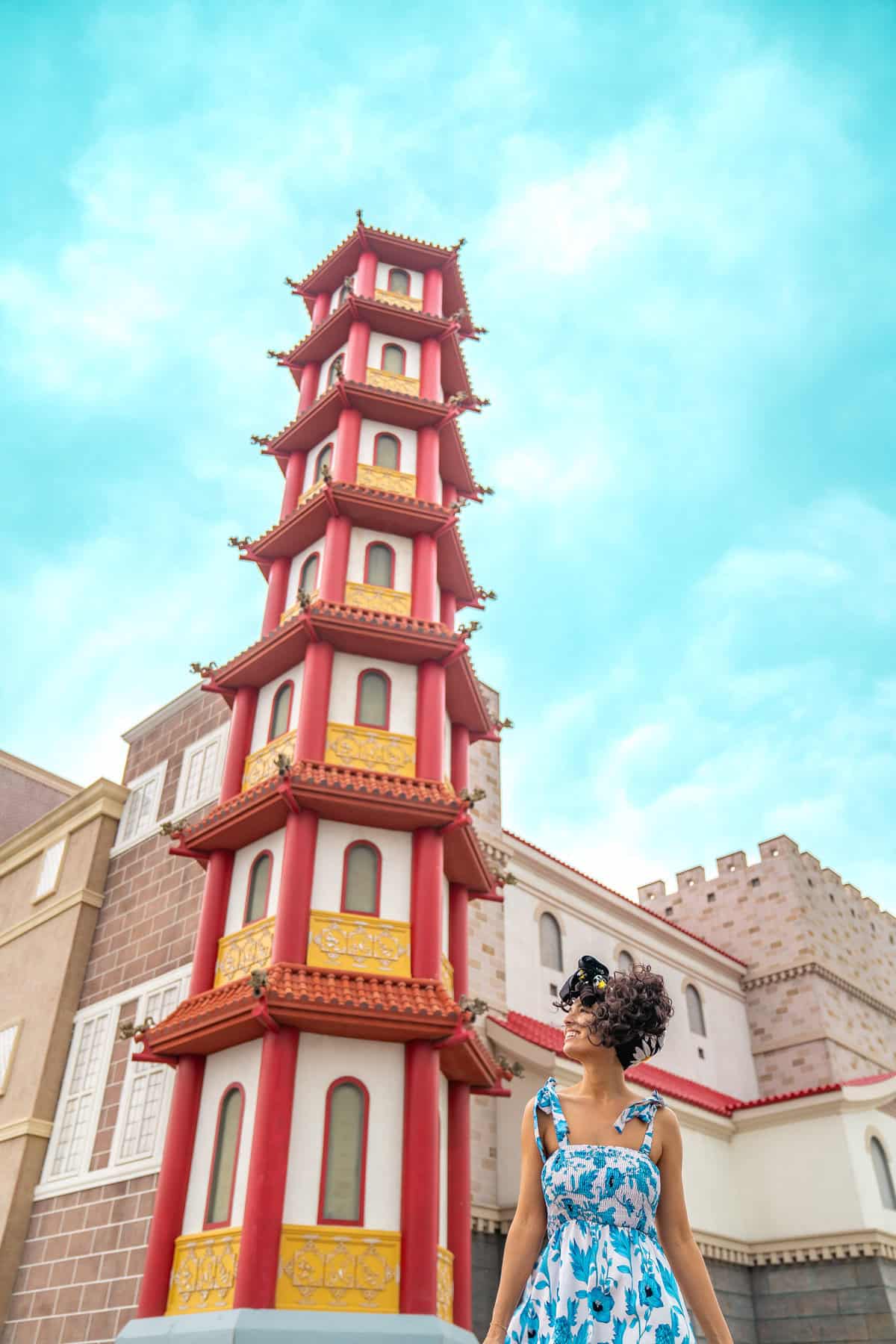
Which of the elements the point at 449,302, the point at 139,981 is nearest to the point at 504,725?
the point at 139,981

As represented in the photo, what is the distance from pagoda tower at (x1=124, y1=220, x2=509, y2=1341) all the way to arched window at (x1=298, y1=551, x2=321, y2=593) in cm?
5

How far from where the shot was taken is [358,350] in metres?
21.4

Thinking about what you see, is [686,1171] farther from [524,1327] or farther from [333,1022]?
[524,1327]

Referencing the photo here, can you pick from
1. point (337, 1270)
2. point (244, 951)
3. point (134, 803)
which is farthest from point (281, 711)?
point (337, 1270)

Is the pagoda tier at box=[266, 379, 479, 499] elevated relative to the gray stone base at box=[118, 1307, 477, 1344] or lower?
elevated

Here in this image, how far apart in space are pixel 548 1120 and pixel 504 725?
49.4 ft

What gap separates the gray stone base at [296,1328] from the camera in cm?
1148

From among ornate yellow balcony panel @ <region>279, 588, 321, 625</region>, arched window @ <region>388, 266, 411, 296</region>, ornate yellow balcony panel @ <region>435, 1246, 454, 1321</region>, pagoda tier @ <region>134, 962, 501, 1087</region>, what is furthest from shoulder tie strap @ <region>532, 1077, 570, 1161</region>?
arched window @ <region>388, 266, 411, 296</region>

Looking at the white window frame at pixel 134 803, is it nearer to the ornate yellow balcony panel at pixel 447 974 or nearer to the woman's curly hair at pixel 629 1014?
the ornate yellow balcony panel at pixel 447 974

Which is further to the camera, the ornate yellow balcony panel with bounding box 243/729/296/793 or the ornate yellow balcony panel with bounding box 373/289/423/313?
the ornate yellow balcony panel with bounding box 373/289/423/313

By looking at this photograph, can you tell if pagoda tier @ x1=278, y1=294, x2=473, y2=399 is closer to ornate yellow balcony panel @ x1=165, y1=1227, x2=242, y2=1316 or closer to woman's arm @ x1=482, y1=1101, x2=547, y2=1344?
ornate yellow balcony panel @ x1=165, y1=1227, x2=242, y2=1316

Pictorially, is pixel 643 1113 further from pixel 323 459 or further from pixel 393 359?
pixel 393 359

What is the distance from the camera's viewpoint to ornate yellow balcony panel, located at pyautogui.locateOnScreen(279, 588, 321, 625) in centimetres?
1816

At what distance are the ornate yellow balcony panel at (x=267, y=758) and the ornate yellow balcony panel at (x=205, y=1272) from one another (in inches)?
245
